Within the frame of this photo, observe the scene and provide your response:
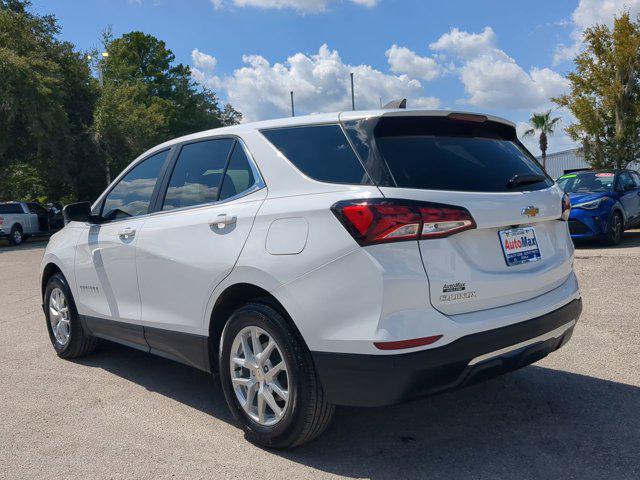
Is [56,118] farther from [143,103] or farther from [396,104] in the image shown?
[396,104]

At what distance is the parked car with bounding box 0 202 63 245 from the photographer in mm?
22484

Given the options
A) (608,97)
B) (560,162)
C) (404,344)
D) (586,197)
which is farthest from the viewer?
(560,162)

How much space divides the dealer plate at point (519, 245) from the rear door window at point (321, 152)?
833mm

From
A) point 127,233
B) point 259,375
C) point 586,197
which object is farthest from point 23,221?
point 259,375

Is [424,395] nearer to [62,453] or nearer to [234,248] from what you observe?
[234,248]

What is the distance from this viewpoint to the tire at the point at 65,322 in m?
5.34

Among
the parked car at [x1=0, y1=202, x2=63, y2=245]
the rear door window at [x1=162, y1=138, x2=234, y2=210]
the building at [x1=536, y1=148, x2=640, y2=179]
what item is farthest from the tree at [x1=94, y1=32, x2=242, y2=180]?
the rear door window at [x1=162, y1=138, x2=234, y2=210]

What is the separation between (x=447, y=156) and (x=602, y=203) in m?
9.45

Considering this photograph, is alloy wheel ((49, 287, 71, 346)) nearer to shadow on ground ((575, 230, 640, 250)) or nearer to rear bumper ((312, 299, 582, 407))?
rear bumper ((312, 299, 582, 407))

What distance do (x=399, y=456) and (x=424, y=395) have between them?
0.55m

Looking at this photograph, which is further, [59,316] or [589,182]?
[589,182]

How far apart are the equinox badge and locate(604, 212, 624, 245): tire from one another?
8.97 meters

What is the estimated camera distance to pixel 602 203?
11.4 m

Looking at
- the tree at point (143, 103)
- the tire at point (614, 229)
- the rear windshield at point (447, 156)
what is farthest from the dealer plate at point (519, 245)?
the tree at point (143, 103)
